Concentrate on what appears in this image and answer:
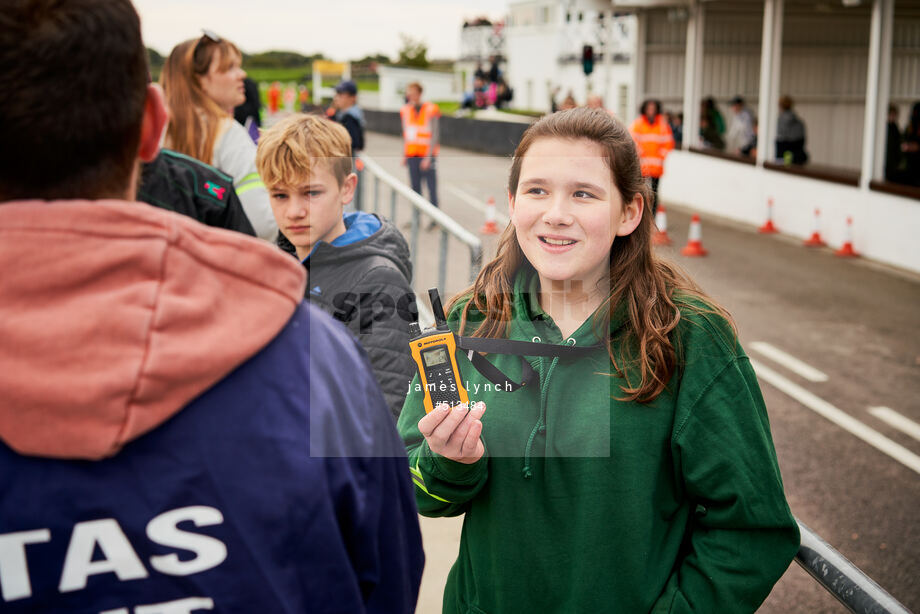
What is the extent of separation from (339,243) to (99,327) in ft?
6.76

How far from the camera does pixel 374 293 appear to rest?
2.95 metres

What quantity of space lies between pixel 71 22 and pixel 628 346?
4.15 ft

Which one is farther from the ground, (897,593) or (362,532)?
(362,532)

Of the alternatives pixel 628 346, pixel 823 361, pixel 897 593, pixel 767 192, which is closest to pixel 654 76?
pixel 767 192

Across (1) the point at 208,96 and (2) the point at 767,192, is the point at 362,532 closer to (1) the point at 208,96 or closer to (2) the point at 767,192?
(1) the point at 208,96

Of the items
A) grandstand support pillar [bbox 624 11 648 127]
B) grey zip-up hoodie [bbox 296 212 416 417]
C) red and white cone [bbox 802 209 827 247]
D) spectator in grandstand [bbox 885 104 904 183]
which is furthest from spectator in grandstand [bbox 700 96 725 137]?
grey zip-up hoodie [bbox 296 212 416 417]

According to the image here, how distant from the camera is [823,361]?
26.6ft

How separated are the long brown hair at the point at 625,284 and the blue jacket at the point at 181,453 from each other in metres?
0.81

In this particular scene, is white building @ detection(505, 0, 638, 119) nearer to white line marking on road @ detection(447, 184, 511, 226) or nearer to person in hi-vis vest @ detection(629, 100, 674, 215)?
white line marking on road @ detection(447, 184, 511, 226)

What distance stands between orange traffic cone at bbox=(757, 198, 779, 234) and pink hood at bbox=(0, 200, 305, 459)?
15286mm

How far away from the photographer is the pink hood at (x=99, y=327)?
108 centimetres

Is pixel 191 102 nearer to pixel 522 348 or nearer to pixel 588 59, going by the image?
pixel 522 348

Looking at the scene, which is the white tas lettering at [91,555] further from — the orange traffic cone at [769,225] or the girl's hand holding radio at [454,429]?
the orange traffic cone at [769,225]

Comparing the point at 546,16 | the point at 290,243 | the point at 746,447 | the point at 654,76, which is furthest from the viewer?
the point at 546,16
